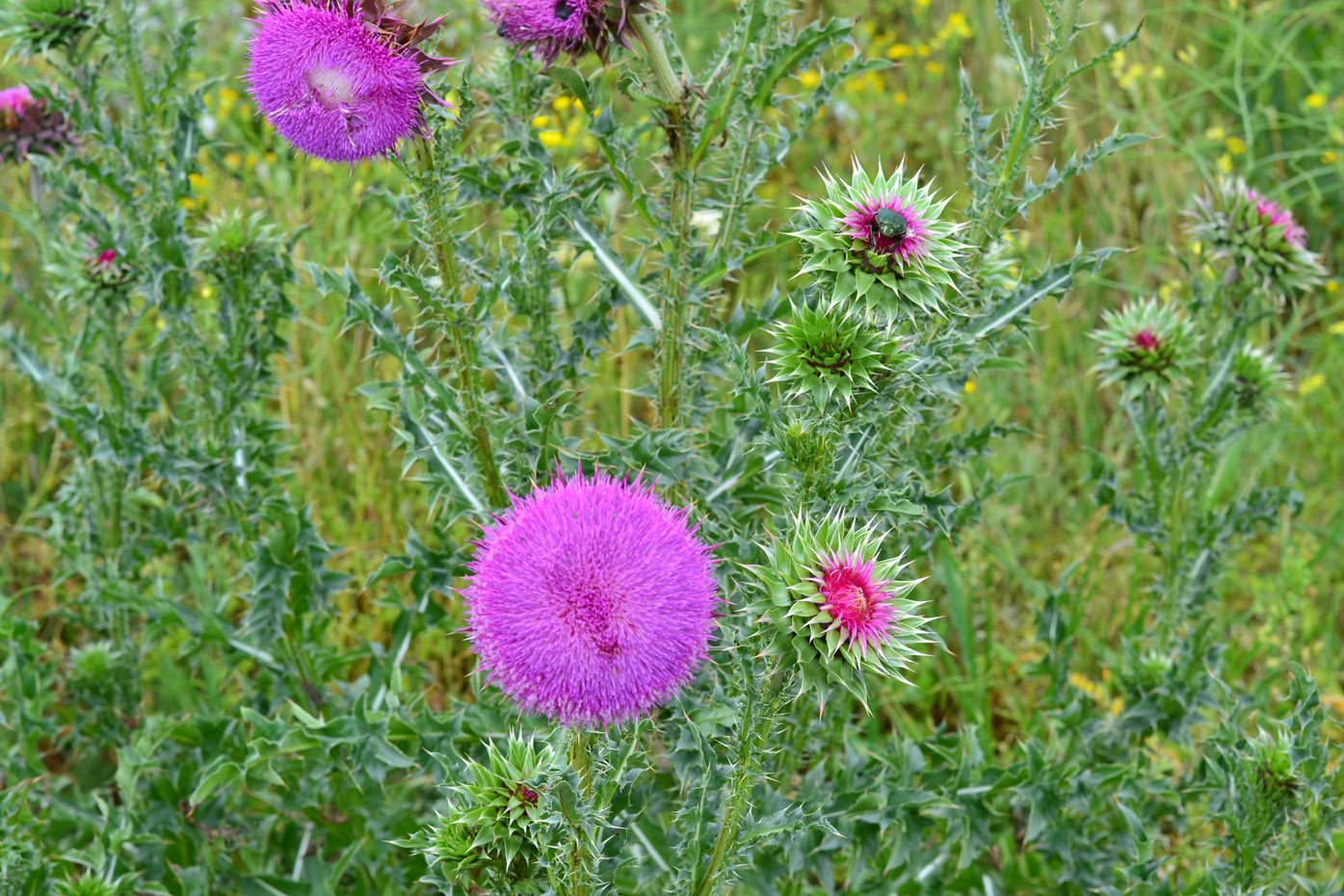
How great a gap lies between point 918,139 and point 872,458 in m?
4.92

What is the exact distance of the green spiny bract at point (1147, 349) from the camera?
379 cm

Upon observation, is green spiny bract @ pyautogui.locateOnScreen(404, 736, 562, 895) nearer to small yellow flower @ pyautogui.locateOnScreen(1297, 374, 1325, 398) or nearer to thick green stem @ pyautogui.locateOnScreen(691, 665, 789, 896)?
thick green stem @ pyautogui.locateOnScreen(691, 665, 789, 896)

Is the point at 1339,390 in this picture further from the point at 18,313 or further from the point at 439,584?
the point at 18,313

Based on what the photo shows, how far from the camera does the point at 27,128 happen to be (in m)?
3.98

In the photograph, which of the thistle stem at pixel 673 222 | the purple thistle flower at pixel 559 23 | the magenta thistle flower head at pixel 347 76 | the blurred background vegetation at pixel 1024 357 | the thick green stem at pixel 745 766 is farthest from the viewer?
the blurred background vegetation at pixel 1024 357

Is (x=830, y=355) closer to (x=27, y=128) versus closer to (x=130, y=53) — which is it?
(x=130, y=53)

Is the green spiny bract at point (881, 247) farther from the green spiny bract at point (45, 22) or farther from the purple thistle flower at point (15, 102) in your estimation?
the purple thistle flower at point (15, 102)

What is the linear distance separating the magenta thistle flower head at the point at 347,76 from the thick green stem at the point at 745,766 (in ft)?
4.78

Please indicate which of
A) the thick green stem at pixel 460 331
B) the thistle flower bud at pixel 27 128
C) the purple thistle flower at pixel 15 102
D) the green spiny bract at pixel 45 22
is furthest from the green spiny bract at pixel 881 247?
the purple thistle flower at pixel 15 102

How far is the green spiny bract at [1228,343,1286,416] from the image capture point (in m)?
3.91

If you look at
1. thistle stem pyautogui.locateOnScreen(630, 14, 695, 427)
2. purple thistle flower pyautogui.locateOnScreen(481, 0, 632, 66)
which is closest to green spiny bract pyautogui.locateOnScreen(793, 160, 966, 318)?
thistle stem pyautogui.locateOnScreen(630, 14, 695, 427)

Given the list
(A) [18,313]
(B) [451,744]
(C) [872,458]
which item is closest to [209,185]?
(A) [18,313]

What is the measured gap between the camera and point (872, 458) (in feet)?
9.55

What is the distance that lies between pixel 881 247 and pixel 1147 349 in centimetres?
185
